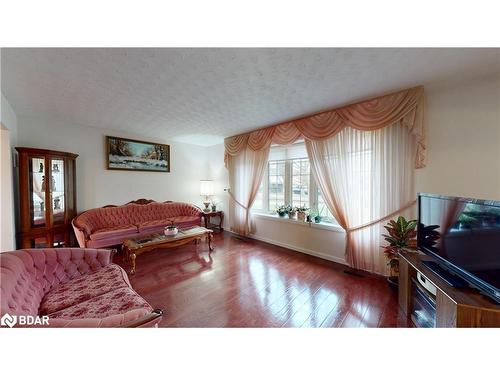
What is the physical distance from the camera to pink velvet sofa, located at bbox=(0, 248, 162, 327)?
3.17 feet

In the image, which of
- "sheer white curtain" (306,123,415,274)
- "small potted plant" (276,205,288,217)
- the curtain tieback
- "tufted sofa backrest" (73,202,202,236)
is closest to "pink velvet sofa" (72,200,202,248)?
"tufted sofa backrest" (73,202,202,236)

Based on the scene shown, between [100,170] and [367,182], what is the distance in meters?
4.66

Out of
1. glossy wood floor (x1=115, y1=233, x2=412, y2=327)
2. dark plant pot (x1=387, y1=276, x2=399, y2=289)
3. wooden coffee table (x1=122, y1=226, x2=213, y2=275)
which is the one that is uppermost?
wooden coffee table (x1=122, y1=226, x2=213, y2=275)

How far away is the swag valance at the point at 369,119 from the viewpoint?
6.32 feet

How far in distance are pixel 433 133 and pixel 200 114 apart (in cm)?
293

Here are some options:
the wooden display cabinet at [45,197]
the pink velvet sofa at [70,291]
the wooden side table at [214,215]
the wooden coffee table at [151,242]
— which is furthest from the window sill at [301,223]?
the wooden display cabinet at [45,197]

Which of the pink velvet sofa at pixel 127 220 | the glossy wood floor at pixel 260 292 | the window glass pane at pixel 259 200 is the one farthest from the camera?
the window glass pane at pixel 259 200

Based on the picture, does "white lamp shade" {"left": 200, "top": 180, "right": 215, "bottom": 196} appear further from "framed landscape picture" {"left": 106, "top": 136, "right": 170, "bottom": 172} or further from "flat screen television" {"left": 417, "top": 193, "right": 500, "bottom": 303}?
"flat screen television" {"left": 417, "top": 193, "right": 500, "bottom": 303}

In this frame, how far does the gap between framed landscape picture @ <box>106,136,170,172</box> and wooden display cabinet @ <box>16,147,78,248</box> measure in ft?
2.12

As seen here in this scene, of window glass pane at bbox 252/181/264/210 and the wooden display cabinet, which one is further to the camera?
window glass pane at bbox 252/181/264/210

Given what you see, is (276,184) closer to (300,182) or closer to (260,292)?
(300,182)

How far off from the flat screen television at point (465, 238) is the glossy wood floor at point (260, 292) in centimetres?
66

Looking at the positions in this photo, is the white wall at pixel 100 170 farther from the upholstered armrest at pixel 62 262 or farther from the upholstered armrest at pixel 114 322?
the upholstered armrest at pixel 114 322
